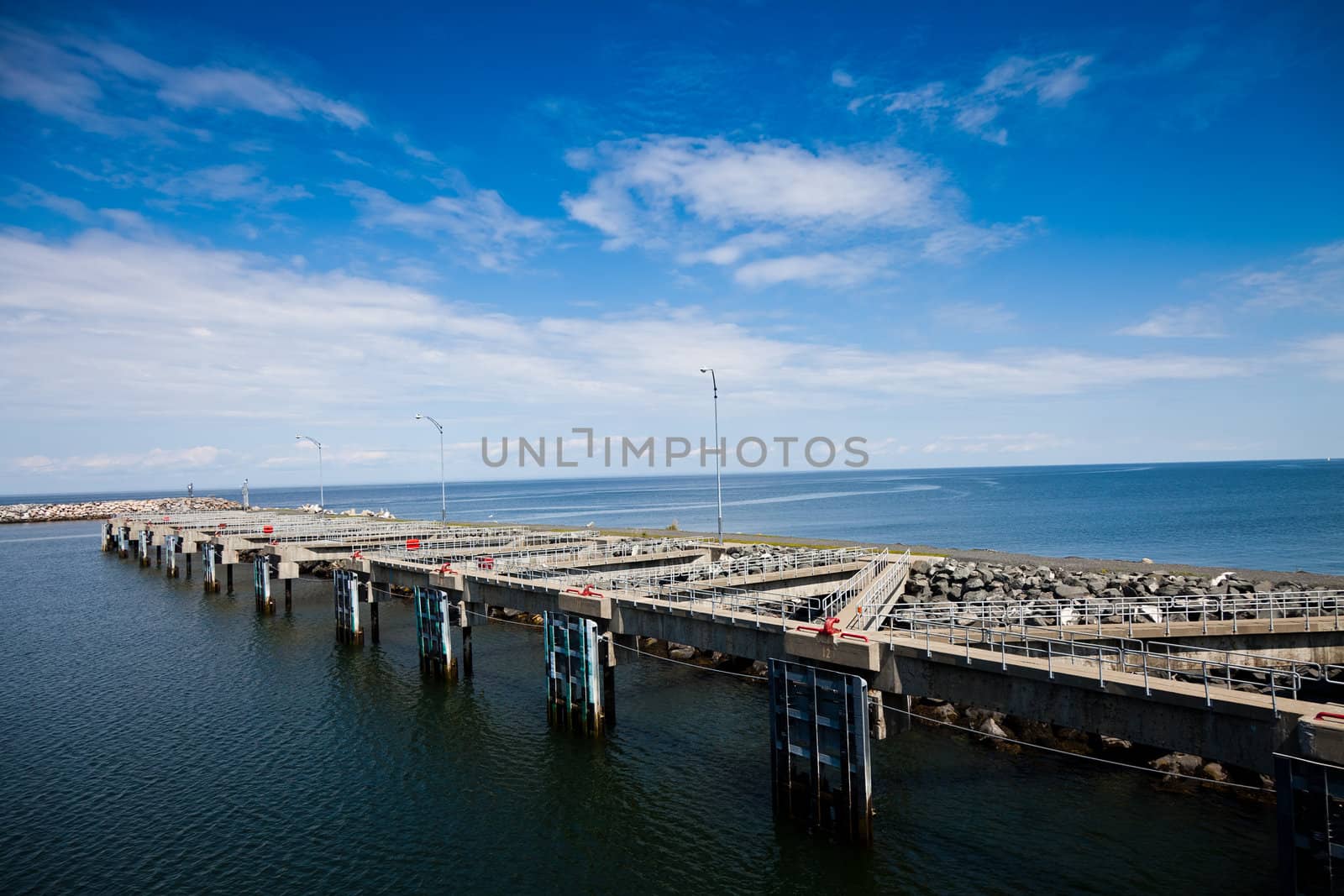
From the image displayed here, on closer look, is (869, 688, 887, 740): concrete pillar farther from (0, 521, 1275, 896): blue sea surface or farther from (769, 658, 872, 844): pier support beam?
(769, 658, 872, 844): pier support beam

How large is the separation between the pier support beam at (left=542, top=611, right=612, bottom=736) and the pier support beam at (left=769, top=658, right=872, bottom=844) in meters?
8.86

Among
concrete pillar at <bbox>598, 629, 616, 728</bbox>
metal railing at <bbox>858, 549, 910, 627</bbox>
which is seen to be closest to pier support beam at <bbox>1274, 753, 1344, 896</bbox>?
metal railing at <bbox>858, 549, 910, 627</bbox>

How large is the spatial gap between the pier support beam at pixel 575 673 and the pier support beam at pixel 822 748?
8861 millimetres

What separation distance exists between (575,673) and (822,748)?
11.6m

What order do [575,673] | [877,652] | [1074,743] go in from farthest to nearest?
[575,673]
[1074,743]
[877,652]

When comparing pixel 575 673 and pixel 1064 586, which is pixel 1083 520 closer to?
pixel 1064 586

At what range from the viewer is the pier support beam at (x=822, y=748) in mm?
19734

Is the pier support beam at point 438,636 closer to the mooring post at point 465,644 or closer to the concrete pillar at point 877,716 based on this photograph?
the mooring post at point 465,644

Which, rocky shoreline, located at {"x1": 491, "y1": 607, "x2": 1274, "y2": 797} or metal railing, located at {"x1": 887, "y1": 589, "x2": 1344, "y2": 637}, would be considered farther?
metal railing, located at {"x1": 887, "y1": 589, "x2": 1344, "y2": 637}

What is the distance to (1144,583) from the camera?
38125 mm

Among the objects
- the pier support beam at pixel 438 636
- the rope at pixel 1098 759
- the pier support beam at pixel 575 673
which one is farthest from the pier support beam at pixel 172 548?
the rope at pixel 1098 759

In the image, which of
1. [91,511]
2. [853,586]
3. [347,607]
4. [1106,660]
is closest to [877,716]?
[853,586]

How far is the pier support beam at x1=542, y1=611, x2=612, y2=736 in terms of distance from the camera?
93.4ft

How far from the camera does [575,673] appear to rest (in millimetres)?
29203
